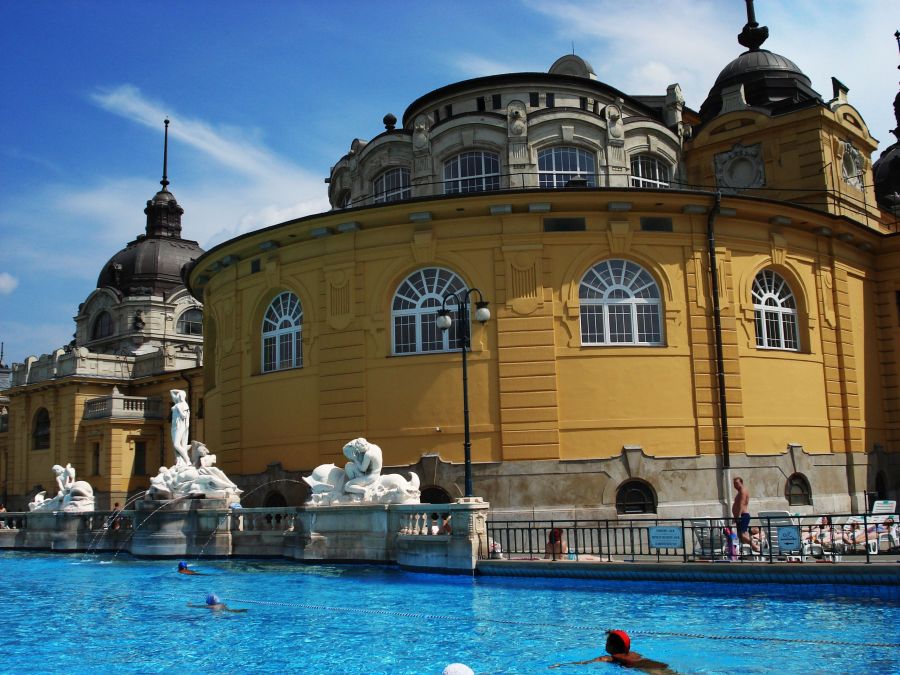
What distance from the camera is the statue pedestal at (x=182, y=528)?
23172 millimetres

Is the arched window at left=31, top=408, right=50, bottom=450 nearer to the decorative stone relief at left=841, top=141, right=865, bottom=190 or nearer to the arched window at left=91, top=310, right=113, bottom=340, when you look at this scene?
the arched window at left=91, top=310, right=113, bottom=340

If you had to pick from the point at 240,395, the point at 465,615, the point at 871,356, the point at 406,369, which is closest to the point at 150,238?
the point at 240,395

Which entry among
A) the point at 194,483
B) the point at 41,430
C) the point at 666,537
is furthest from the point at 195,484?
the point at 41,430

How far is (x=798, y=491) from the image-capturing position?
85.8ft

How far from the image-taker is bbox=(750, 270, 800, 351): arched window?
88.5 ft

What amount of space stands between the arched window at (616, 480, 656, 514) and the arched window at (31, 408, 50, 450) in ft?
130

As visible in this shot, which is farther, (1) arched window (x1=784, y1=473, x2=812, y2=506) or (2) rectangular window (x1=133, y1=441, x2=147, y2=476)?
(2) rectangular window (x1=133, y1=441, x2=147, y2=476)

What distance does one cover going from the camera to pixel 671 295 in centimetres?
2555

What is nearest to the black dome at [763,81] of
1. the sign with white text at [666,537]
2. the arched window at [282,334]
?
the arched window at [282,334]

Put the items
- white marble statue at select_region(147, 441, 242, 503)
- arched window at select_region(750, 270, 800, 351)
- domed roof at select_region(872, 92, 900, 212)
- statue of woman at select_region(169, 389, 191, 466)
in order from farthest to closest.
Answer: domed roof at select_region(872, 92, 900, 212) → arched window at select_region(750, 270, 800, 351) → statue of woman at select_region(169, 389, 191, 466) → white marble statue at select_region(147, 441, 242, 503)

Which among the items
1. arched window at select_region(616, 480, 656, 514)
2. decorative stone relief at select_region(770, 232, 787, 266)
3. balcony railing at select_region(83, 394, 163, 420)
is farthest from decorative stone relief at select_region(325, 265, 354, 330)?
balcony railing at select_region(83, 394, 163, 420)

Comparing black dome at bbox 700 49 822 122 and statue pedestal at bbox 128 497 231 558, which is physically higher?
black dome at bbox 700 49 822 122

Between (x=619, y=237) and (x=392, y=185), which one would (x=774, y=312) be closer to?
(x=619, y=237)

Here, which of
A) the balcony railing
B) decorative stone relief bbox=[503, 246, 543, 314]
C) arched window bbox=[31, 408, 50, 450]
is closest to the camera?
decorative stone relief bbox=[503, 246, 543, 314]
